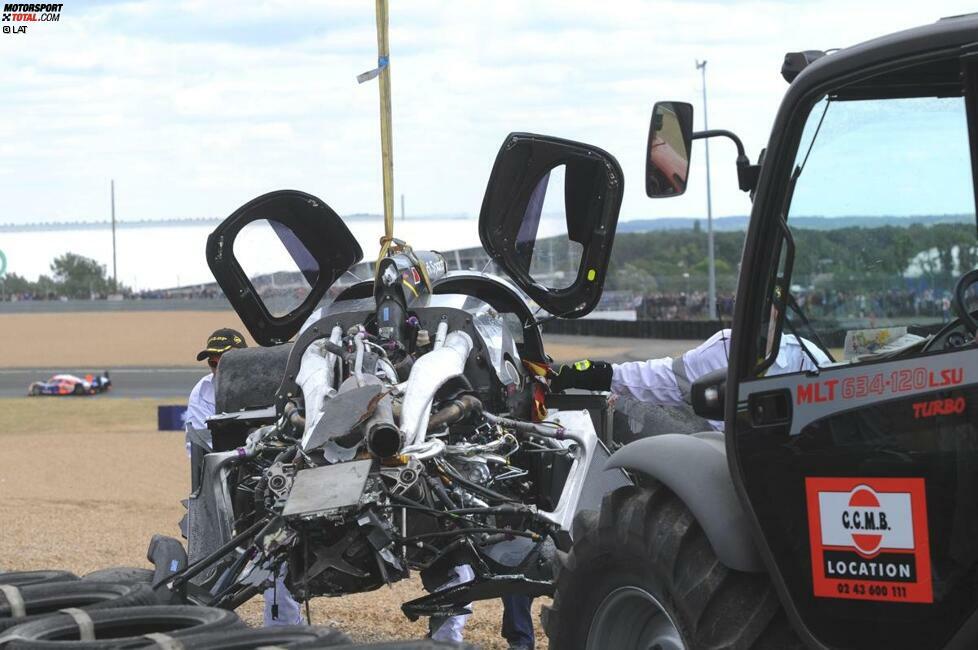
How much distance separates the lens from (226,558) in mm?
6512

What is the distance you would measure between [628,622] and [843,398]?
3.99 ft

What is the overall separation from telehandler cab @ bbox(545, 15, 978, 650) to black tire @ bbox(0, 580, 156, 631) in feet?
5.73

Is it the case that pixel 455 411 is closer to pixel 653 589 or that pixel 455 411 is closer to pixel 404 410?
pixel 404 410

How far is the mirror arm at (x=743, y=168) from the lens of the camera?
4254 mm

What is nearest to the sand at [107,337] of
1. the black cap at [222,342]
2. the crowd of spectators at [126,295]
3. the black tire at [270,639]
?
the crowd of spectators at [126,295]

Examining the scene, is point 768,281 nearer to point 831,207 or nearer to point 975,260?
point 831,207

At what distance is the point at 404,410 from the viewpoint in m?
6.44

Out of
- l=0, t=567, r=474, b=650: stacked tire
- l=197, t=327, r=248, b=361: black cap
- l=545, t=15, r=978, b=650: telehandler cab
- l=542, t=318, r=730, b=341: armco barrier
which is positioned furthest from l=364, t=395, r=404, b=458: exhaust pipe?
l=542, t=318, r=730, b=341: armco barrier

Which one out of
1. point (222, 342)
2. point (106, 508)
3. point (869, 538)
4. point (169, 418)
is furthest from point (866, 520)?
point (169, 418)

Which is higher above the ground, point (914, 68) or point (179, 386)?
point (914, 68)

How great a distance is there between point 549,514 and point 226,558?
1.50m

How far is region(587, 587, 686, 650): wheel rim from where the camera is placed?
4.39 metres

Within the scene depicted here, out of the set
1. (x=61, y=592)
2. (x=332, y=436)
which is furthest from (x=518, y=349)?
(x=61, y=592)

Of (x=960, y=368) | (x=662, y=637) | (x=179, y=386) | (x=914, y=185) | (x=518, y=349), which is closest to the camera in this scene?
(x=960, y=368)
